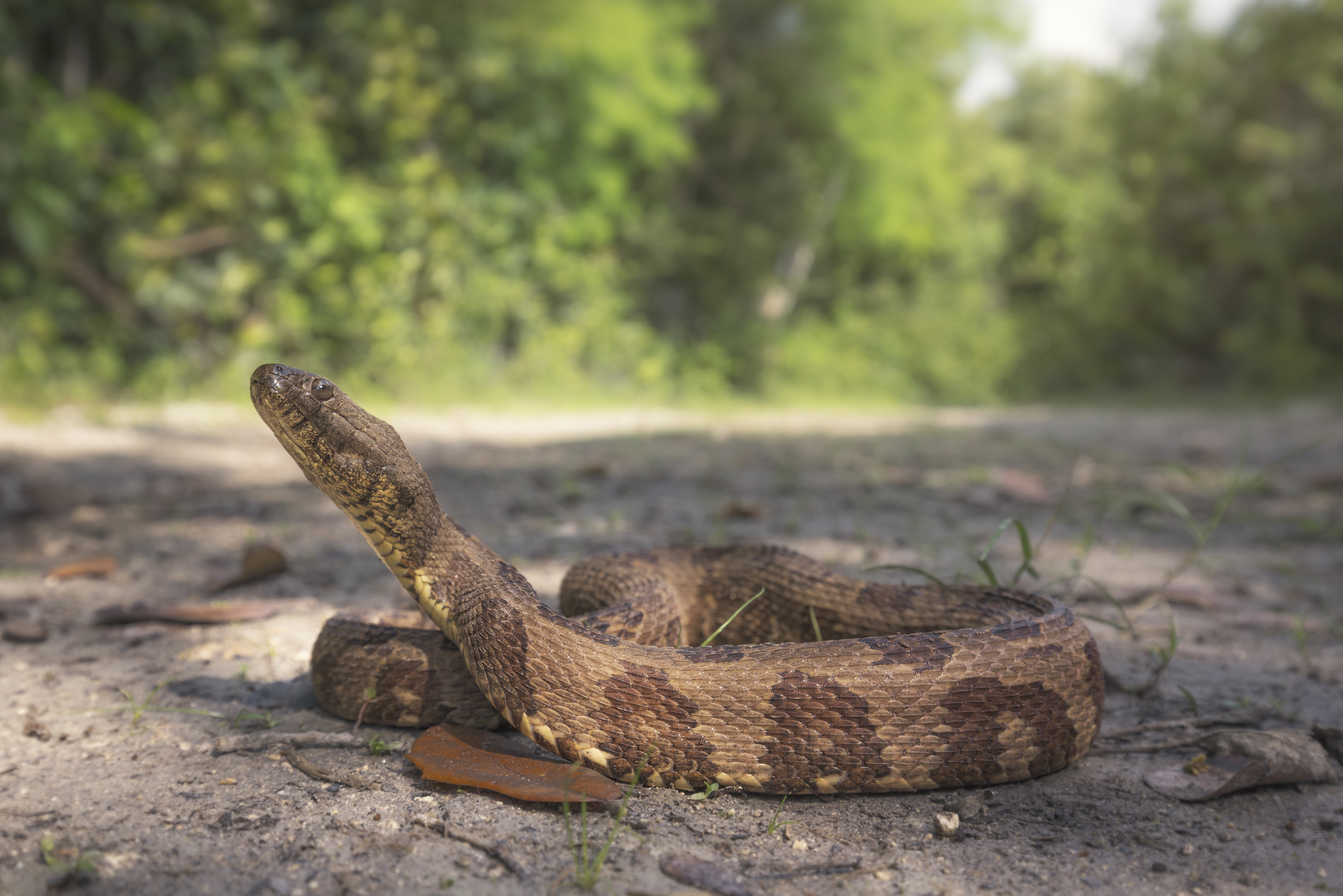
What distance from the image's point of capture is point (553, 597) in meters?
3.37

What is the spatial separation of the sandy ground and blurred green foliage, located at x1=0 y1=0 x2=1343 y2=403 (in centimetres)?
309

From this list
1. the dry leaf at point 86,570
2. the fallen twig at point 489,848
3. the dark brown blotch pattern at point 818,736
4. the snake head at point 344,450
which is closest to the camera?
the fallen twig at point 489,848

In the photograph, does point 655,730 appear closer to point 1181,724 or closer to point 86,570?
point 1181,724

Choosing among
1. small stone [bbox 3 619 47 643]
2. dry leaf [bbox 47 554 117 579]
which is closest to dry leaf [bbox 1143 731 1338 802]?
small stone [bbox 3 619 47 643]

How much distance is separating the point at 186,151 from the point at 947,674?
9.56m

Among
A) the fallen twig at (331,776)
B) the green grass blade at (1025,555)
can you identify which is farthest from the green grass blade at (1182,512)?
the fallen twig at (331,776)

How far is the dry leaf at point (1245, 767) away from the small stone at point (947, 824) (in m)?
0.53

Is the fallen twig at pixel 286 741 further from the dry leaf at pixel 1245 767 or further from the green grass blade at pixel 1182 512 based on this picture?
the green grass blade at pixel 1182 512

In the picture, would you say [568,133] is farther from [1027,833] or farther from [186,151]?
[1027,833]

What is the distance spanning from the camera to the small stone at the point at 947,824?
1.99 m

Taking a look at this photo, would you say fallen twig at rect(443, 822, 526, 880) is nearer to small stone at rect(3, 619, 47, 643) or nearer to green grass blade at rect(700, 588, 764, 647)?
green grass blade at rect(700, 588, 764, 647)

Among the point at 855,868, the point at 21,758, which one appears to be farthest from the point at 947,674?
the point at 21,758

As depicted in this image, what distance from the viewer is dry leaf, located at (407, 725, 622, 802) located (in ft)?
6.57

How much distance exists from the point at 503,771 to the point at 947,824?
929mm
